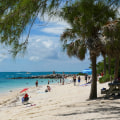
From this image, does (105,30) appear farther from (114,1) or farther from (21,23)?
(21,23)

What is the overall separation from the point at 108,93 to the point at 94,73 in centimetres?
160

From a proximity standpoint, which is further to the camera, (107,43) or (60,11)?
(107,43)

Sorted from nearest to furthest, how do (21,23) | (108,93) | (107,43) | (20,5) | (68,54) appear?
(20,5) → (21,23) → (107,43) → (108,93) → (68,54)

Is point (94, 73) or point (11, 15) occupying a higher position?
point (11, 15)

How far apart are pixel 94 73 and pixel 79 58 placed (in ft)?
4.09

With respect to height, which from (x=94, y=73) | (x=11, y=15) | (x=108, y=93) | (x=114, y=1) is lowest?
(x=108, y=93)

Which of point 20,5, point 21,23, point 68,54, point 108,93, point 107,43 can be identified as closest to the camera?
point 20,5

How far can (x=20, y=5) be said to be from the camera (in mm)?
4738

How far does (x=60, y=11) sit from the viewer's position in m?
5.38

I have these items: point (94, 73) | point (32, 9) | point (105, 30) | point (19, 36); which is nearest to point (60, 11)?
point (32, 9)

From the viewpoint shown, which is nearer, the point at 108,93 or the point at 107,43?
the point at 107,43

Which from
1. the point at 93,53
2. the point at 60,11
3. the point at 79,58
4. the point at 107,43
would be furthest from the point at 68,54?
the point at 60,11

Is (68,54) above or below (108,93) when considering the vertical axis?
above

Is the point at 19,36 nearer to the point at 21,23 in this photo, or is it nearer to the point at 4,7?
the point at 21,23
